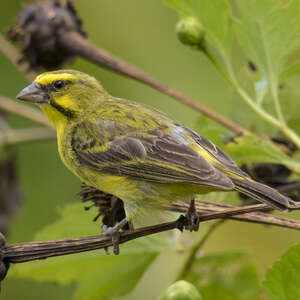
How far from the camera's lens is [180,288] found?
6.72 feet

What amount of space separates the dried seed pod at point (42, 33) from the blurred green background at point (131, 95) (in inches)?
10.9

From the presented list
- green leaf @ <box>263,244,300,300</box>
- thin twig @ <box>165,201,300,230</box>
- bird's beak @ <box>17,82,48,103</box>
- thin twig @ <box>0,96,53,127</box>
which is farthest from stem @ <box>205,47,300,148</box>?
thin twig @ <box>0,96,53,127</box>

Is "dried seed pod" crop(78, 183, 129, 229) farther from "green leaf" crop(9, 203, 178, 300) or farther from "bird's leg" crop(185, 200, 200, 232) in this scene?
"bird's leg" crop(185, 200, 200, 232)

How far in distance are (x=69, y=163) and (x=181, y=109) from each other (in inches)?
67.0

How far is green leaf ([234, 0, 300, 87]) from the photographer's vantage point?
267 centimetres

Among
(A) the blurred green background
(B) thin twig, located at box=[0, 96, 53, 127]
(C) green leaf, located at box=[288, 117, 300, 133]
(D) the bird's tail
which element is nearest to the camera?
(D) the bird's tail

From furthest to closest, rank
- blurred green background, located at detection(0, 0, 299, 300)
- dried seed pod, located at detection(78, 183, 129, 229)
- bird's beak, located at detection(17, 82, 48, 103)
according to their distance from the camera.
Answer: blurred green background, located at detection(0, 0, 299, 300) → bird's beak, located at detection(17, 82, 48, 103) → dried seed pod, located at detection(78, 183, 129, 229)

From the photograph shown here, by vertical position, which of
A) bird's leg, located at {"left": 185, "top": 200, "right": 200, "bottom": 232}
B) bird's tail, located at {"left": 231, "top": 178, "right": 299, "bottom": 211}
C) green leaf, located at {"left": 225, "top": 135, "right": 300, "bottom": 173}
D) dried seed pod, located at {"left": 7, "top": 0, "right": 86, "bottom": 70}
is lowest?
bird's leg, located at {"left": 185, "top": 200, "right": 200, "bottom": 232}

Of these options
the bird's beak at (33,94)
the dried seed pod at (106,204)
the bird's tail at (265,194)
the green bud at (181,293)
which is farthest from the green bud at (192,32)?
the green bud at (181,293)

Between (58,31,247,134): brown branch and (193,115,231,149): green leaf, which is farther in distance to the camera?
(58,31,247,134): brown branch

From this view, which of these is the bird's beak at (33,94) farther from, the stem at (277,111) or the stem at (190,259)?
the stem at (190,259)

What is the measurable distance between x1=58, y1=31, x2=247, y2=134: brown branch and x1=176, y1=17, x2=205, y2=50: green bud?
0.24 metres

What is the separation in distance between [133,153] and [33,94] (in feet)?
2.39

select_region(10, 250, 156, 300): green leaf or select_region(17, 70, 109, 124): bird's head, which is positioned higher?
select_region(17, 70, 109, 124): bird's head
